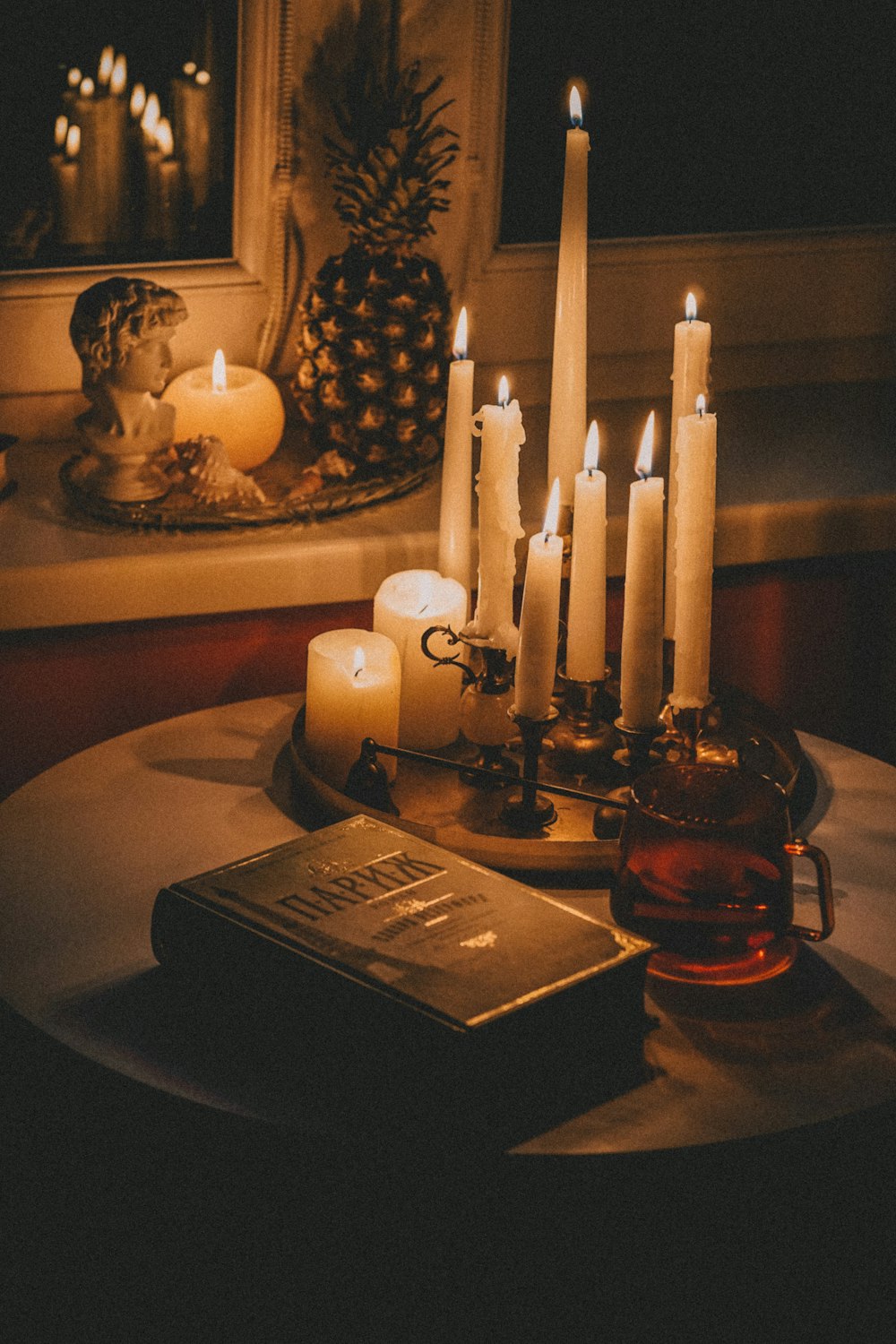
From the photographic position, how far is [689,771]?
1.03 m

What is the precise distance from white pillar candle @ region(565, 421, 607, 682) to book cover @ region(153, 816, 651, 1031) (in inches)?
8.2

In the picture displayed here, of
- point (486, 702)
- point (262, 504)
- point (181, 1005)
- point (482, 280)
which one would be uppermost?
point (482, 280)

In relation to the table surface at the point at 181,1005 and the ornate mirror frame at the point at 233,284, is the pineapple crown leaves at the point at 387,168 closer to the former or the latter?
the ornate mirror frame at the point at 233,284

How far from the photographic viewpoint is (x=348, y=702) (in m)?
1.19

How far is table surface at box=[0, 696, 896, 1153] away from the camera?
33.8 inches

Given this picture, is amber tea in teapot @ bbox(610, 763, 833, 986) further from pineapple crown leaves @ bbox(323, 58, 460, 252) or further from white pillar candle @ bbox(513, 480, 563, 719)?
pineapple crown leaves @ bbox(323, 58, 460, 252)

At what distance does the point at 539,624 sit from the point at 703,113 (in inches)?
42.1

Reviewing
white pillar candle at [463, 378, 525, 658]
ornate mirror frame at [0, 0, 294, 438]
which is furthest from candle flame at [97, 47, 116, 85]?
white pillar candle at [463, 378, 525, 658]

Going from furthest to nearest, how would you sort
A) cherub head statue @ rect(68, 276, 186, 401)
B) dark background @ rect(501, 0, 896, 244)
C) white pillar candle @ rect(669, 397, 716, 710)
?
dark background @ rect(501, 0, 896, 244) < cherub head statue @ rect(68, 276, 186, 401) < white pillar candle @ rect(669, 397, 716, 710)

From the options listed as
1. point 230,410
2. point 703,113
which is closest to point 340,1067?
point 230,410

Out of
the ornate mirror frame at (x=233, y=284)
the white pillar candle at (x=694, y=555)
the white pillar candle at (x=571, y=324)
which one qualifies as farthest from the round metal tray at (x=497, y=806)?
the ornate mirror frame at (x=233, y=284)

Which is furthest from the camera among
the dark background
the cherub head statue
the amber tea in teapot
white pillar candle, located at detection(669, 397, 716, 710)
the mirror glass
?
the dark background

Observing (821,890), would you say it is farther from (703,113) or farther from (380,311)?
(703,113)

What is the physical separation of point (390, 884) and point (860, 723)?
1039 millimetres
